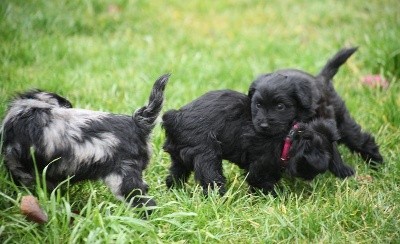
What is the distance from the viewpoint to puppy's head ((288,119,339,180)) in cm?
401

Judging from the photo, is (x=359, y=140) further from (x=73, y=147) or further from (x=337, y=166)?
(x=73, y=147)

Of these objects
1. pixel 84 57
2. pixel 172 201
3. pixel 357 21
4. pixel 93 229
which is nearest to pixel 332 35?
pixel 357 21

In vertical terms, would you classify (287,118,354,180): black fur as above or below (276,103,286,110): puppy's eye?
below

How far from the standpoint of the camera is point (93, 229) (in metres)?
3.32

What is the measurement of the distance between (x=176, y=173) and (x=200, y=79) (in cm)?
232

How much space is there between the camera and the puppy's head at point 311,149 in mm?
4008

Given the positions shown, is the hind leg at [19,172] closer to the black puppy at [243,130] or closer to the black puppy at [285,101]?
the black puppy at [243,130]

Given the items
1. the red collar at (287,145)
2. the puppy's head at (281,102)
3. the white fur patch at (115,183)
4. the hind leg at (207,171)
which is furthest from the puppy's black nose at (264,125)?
the white fur patch at (115,183)

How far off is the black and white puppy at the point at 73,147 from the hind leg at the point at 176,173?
0.67 meters

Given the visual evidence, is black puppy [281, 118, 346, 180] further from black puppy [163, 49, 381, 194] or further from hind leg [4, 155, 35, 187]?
hind leg [4, 155, 35, 187]

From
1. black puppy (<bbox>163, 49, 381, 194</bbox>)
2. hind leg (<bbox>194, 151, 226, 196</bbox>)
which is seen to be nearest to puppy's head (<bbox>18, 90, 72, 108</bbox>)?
black puppy (<bbox>163, 49, 381, 194</bbox>)

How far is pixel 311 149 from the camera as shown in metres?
4.03

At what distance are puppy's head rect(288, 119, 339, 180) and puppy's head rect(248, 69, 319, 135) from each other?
20 cm

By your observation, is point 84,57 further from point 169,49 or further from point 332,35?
point 332,35
